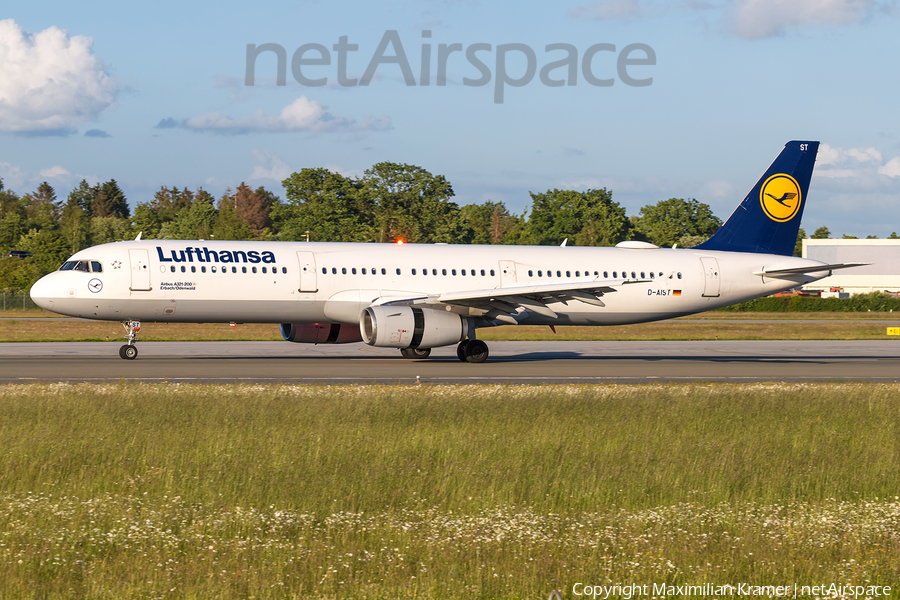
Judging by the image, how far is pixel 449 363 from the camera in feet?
96.8

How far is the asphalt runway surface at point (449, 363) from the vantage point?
23.7 meters

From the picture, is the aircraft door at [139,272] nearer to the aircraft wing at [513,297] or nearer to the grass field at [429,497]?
the aircraft wing at [513,297]

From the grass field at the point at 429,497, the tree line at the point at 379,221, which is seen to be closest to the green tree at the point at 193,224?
the tree line at the point at 379,221

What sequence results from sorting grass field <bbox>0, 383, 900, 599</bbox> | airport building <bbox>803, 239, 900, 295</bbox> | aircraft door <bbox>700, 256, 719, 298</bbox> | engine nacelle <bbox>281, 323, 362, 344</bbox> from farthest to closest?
1. airport building <bbox>803, 239, 900, 295</bbox>
2. aircraft door <bbox>700, 256, 719, 298</bbox>
3. engine nacelle <bbox>281, 323, 362, 344</bbox>
4. grass field <bbox>0, 383, 900, 599</bbox>

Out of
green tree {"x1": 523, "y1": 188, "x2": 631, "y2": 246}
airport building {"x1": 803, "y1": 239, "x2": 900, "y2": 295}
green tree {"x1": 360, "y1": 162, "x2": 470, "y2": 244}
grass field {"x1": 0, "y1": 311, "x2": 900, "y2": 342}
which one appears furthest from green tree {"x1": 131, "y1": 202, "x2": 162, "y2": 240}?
airport building {"x1": 803, "y1": 239, "x2": 900, "y2": 295}

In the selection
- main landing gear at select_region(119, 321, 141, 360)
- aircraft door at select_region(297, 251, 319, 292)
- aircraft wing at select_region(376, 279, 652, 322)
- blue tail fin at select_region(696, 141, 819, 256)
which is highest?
blue tail fin at select_region(696, 141, 819, 256)

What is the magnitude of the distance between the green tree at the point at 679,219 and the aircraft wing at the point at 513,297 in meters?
126

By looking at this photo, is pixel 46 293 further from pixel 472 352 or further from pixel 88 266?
pixel 472 352

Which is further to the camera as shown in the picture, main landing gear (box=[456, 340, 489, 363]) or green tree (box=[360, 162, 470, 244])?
green tree (box=[360, 162, 470, 244])

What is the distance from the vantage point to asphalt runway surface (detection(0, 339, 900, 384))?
77.9 feet

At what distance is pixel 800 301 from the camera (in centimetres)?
7838

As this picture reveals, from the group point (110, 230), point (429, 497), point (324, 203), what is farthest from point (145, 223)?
point (429, 497)

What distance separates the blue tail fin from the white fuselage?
37.7 inches

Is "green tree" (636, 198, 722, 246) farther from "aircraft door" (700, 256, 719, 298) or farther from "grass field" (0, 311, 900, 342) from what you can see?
"aircraft door" (700, 256, 719, 298)
